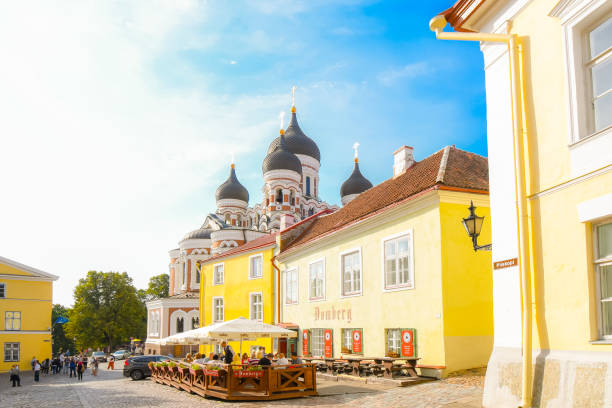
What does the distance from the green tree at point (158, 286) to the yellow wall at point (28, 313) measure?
34.3m

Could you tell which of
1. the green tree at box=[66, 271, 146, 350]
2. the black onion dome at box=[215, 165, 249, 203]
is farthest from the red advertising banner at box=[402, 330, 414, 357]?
the green tree at box=[66, 271, 146, 350]

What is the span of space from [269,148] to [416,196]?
47.0 m

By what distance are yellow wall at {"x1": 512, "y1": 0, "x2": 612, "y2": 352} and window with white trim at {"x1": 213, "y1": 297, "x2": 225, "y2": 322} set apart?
26998 millimetres

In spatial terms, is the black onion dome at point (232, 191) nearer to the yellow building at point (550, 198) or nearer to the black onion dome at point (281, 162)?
the black onion dome at point (281, 162)

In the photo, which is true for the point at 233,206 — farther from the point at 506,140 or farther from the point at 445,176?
the point at 506,140

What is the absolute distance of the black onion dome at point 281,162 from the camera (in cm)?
5697

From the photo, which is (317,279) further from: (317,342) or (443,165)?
(443,165)

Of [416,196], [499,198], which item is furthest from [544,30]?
[416,196]

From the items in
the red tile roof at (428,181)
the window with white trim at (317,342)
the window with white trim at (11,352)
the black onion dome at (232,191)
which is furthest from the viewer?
the black onion dome at (232,191)

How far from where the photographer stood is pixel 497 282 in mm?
8617

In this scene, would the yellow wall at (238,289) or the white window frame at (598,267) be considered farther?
the yellow wall at (238,289)

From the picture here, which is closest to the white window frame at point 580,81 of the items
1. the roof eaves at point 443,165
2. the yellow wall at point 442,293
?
the yellow wall at point 442,293

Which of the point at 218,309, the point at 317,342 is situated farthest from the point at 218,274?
the point at 317,342

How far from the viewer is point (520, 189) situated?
815 cm
